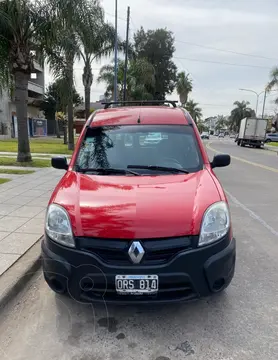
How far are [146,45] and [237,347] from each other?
157 ft

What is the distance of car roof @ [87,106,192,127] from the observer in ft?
14.0

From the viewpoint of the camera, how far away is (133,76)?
30812 mm

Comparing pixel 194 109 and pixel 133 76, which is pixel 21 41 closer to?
pixel 133 76

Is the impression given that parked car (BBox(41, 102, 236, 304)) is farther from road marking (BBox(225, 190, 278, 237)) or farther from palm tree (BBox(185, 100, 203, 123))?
palm tree (BBox(185, 100, 203, 123))

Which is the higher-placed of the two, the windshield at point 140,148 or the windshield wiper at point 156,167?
the windshield at point 140,148

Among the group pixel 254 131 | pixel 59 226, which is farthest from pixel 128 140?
pixel 254 131

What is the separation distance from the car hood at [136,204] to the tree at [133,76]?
2703 centimetres

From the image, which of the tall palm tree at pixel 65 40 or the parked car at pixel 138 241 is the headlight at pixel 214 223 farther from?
the tall palm tree at pixel 65 40

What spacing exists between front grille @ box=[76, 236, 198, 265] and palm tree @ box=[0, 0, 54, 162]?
10.1 m

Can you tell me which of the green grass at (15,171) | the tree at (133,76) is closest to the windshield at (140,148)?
the green grass at (15,171)

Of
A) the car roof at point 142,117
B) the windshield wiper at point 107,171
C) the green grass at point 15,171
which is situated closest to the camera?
the windshield wiper at point 107,171

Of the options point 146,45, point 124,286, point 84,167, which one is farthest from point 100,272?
point 146,45

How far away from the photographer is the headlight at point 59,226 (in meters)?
2.73

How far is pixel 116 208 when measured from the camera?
9.11 ft
